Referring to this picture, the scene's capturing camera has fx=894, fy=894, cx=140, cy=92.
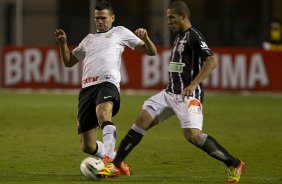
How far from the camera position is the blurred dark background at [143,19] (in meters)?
29.4

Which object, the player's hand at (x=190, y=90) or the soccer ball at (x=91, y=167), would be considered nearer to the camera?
the player's hand at (x=190, y=90)

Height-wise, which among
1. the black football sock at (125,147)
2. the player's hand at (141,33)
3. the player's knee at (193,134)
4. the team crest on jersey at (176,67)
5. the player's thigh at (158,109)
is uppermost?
the player's hand at (141,33)

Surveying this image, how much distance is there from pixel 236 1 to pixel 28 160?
19.9 metres

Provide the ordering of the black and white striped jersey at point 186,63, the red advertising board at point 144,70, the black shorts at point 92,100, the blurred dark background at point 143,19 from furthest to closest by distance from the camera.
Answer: the blurred dark background at point 143,19 < the red advertising board at point 144,70 < the black shorts at point 92,100 < the black and white striped jersey at point 186,63

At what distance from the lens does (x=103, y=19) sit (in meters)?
10.3

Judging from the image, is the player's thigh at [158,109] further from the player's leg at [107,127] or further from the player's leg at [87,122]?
the player's leg at [87,122]

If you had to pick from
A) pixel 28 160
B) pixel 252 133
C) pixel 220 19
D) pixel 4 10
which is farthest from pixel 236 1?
pixel 28 160

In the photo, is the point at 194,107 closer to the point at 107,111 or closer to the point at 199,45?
the point at 199,45

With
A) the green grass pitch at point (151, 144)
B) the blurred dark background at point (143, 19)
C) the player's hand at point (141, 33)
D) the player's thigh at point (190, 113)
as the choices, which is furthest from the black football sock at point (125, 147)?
the blurred dark background at point (143, 19)

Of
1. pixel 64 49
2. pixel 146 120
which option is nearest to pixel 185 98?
pixel 146 120

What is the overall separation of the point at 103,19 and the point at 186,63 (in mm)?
1342

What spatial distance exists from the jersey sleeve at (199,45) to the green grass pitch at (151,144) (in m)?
1.36

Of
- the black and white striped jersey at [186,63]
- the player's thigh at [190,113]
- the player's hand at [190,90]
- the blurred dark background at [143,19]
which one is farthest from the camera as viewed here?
the blurred dark background at [143,19]

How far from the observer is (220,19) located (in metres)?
30.1
